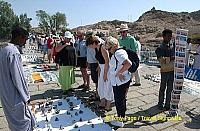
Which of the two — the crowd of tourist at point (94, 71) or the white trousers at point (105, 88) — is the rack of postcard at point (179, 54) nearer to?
the crowd of tourist at point (94, 71)

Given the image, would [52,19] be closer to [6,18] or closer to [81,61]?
[6,18]

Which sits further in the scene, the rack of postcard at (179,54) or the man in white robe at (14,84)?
the rack of postcard at (179,54)

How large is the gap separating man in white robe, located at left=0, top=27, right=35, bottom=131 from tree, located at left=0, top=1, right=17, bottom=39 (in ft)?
212

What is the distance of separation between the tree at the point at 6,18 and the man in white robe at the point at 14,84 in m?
64.6

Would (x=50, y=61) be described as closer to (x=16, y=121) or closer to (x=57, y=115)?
(x=57, y=115)

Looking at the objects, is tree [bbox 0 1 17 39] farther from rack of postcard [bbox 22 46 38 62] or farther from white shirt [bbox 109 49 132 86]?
white shirt [bbox 109 49 132 86]

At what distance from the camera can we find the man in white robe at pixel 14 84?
3371 millimetres

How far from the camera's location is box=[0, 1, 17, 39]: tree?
6594 centimetres

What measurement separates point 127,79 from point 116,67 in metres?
0.32

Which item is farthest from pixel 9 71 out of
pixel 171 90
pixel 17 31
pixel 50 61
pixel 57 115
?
pixel 50 61

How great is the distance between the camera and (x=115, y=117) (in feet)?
18.1

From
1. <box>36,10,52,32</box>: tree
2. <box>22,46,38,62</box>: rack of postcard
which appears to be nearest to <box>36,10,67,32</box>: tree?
<box>36,10,52,32</box>: tree

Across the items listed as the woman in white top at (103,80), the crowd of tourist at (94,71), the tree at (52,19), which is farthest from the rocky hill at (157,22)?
the woman in white top at (103,80)

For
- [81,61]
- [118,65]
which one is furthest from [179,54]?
[81,61]
